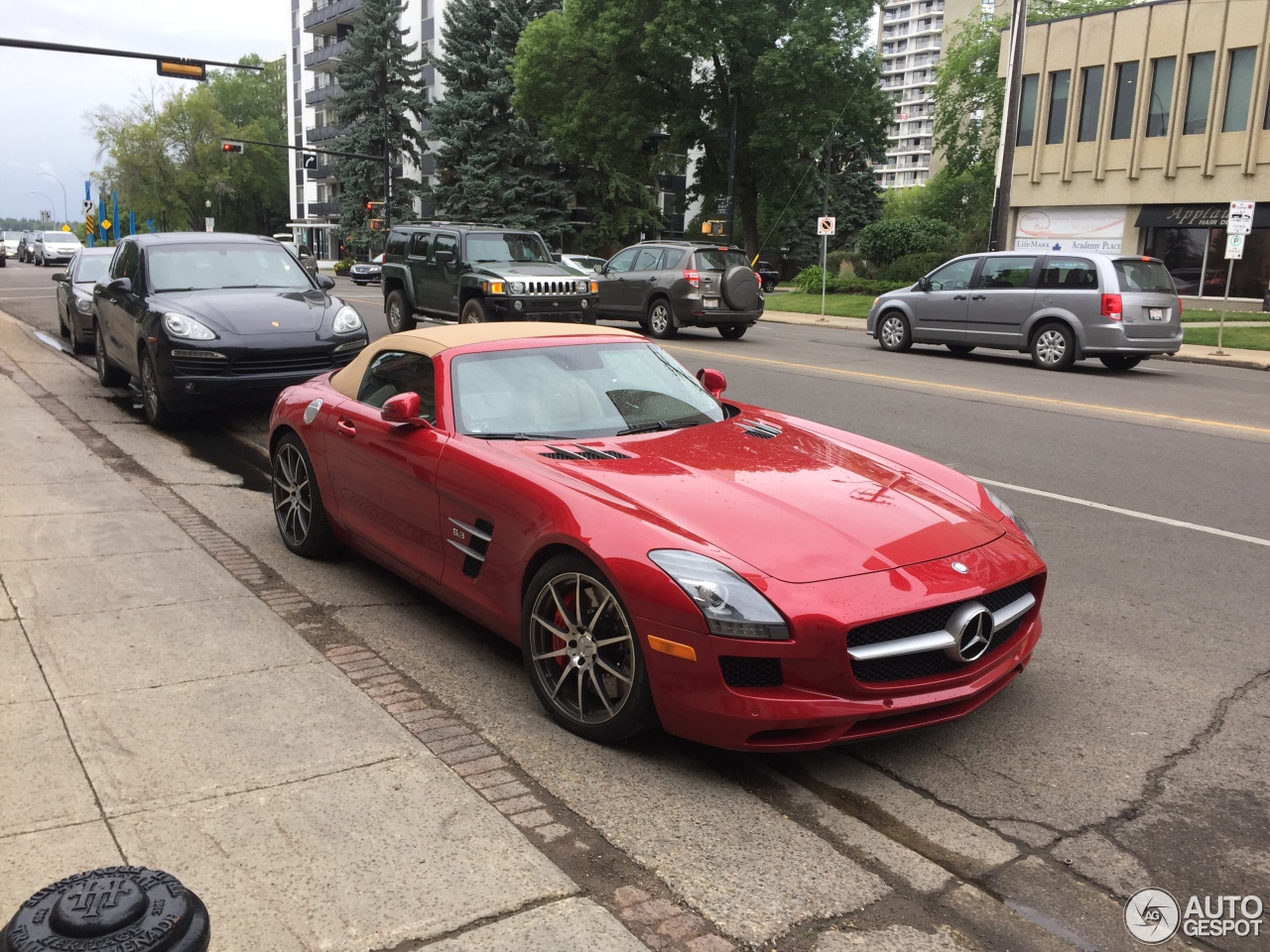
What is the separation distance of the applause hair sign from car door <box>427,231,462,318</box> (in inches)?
913

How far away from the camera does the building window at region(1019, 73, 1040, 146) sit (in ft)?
125

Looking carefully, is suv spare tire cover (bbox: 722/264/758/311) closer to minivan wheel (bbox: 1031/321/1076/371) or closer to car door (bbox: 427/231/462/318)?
car door (bbox: 427/231/462/318)

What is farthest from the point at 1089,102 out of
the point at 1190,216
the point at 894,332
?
the point at 894,332

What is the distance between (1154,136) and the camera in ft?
114

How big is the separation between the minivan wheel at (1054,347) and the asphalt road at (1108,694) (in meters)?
6.47

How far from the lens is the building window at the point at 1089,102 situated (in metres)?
36.0

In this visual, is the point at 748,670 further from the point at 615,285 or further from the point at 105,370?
the point at 615,285

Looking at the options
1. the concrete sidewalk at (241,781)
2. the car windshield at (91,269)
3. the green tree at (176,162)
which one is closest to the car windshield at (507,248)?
the car windshield at (91,269)

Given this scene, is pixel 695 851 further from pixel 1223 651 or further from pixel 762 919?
pixel 1223 651

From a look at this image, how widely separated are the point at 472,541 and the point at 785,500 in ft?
4.22

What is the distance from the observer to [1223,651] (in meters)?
4.87

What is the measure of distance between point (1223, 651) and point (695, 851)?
2.97m

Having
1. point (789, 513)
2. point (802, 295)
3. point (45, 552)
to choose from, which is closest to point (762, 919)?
point (789, 513)

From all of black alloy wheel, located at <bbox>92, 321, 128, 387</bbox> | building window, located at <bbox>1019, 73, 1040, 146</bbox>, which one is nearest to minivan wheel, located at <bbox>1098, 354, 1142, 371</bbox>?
black alloy wheel, located at <bbox>92, 321, 128, 387</bbox>
